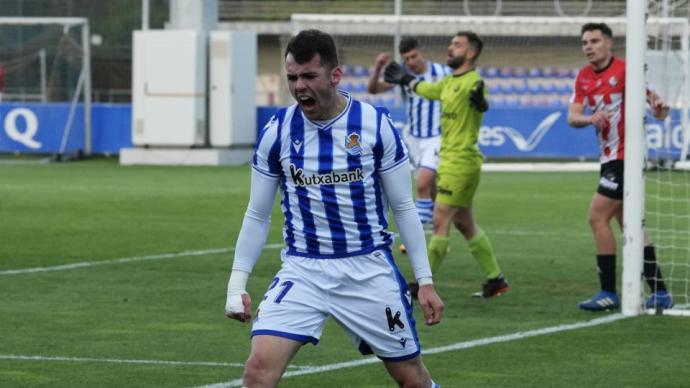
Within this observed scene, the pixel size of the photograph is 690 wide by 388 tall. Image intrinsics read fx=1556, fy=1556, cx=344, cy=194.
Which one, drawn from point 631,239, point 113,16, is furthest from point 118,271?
point 113,16

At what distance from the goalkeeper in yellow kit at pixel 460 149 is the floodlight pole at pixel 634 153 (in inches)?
52.8

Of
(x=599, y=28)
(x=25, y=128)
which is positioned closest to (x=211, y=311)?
(x=599, y=28)

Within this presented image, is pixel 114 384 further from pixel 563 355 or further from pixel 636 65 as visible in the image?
pixel 636 65

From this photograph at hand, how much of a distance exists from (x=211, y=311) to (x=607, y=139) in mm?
3150

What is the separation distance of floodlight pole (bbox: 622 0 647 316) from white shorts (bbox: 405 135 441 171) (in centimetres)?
504

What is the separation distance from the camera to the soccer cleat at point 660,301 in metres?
11.3

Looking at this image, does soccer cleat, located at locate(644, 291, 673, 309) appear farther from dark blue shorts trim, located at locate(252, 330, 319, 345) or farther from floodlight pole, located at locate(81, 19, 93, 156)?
floodlight pole, located at locate(81, 19, 93, 156)

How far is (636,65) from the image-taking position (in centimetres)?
1088

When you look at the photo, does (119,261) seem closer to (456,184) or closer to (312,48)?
(456,184)

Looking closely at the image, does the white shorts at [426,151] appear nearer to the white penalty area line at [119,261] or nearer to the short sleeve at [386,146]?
the white penalty area line at [119,261]

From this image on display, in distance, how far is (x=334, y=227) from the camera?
6230 millimetres

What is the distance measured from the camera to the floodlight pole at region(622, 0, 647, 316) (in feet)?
35.6

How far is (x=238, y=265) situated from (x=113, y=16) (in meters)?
33.8

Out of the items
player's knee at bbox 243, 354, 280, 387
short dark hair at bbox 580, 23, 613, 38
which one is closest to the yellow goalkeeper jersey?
short dark hair at bbox 580, 23, 613, 38
